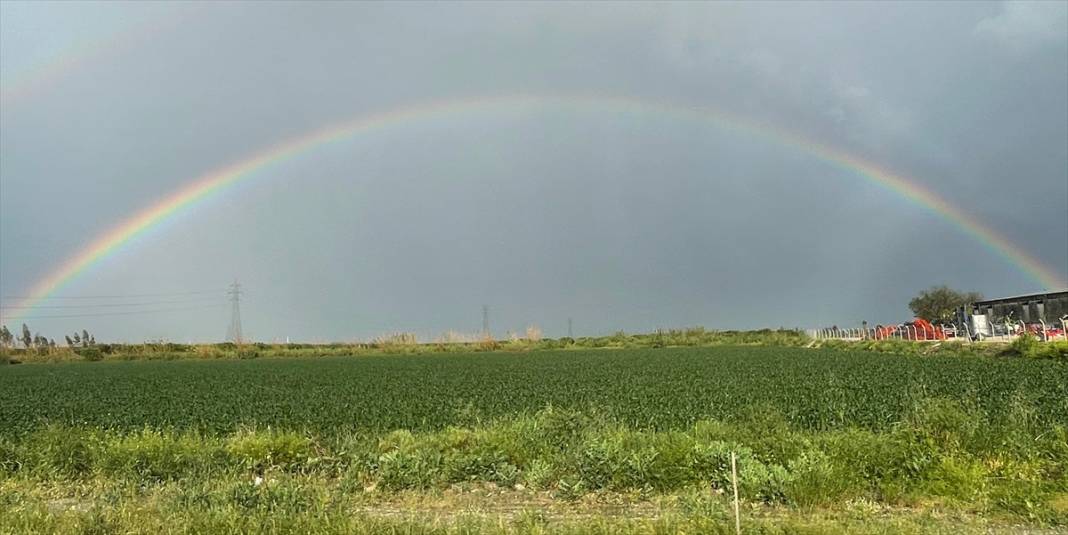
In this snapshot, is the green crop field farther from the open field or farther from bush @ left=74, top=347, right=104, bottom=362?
bush @ left=74, top=347, right=104, bottom=362

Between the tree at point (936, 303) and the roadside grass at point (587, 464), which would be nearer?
the roadside grass at point (587, 464)

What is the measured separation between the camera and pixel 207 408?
17.8m

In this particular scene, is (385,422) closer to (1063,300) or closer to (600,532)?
(600,532)

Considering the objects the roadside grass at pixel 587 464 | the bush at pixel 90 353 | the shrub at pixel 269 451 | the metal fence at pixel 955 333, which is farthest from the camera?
the bush at pixel 90 353

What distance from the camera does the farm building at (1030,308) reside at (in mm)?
58875

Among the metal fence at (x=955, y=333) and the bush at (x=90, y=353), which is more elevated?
the bush at (x=90, y=353)

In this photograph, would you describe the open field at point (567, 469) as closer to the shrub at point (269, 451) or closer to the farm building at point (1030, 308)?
the shrub at point (269, 451)

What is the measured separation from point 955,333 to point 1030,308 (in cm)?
1131

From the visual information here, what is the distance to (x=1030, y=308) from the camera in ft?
210

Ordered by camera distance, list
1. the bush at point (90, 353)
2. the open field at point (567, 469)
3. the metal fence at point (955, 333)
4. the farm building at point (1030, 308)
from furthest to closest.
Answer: the bush at point (90, 353) → the farm building at point (1030, 308) → the metal fence at point (955, 333) → the open field at point (567, 469)

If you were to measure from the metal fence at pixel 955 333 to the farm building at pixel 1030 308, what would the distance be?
1.59 metres

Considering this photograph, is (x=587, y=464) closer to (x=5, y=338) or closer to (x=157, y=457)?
(x=157, y=457)

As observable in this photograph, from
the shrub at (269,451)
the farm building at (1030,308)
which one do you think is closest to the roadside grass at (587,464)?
the shrub at (269,451)

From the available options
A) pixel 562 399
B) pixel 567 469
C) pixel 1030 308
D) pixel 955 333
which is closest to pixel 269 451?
pixel 567 469
